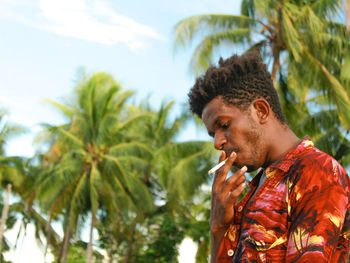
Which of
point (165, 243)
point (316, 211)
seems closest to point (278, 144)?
point (316, 211)

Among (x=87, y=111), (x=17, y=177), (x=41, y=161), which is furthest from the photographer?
(x=41, y=161)

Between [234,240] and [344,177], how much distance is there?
42 cm

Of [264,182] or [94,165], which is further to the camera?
→ [94,165]

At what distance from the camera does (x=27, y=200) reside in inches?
1083

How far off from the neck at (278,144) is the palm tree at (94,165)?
2173 centimetres

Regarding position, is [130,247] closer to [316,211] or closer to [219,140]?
[219,140]

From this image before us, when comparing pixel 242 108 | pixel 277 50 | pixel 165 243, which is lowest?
pixel 242 108

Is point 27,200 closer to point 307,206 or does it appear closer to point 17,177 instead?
point 17,177

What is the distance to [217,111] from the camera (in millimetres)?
1882

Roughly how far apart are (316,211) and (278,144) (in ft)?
1.17

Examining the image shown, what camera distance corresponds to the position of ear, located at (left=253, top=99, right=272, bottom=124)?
1833mm

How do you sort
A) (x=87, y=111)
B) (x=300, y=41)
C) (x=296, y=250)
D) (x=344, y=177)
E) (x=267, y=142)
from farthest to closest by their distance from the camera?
(x=87, y=111)
(x=300, y=41)
(x=267, y=142)
(x=344, y=177)
(x=296, y=250)

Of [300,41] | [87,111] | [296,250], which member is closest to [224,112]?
[296,250]

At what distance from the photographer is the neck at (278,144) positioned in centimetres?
180
